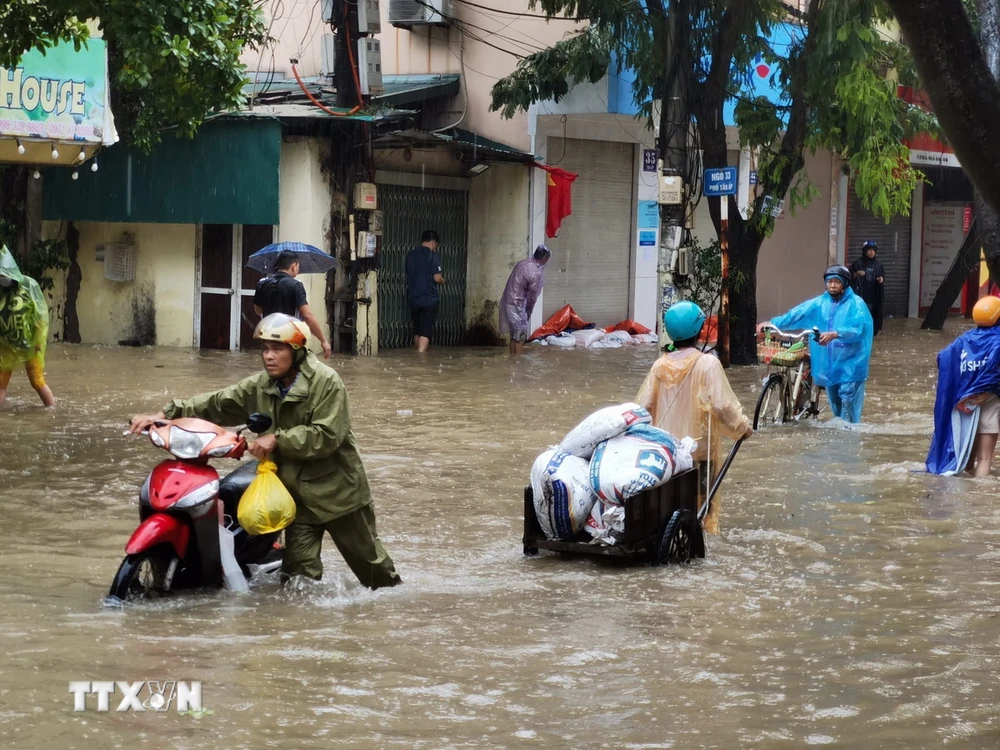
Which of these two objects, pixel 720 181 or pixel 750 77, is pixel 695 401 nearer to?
pixel 720 181

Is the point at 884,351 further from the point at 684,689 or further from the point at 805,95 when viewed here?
the point at 684,689

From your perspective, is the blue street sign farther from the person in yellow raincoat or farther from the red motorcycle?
the red motorcycle

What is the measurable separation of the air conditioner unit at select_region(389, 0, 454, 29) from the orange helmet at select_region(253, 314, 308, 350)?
1642 centimetres

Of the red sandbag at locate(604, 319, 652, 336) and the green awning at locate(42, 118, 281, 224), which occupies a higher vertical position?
the green awning at locate(42, 118, 281, 224)

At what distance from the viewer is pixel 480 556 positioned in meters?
7.90

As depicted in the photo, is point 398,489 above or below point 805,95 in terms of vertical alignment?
below

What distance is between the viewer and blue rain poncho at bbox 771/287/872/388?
42.6 ft

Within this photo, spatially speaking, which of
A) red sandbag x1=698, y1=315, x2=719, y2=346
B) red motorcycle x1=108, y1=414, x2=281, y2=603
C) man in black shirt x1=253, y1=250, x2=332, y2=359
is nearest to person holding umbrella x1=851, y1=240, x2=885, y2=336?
red sandbag x1=698, y1=315, x2=719, y2=346

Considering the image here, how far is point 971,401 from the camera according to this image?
1072 cm

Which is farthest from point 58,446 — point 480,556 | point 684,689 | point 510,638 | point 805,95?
point 805,95

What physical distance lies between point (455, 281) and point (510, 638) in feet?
55.6

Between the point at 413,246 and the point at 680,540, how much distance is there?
14.7 m

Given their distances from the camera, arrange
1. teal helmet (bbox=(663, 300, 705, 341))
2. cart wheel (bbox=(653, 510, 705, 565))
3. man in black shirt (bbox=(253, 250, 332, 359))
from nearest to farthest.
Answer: cart wheel (bbox=(653, 510, 705, 565)) → teal helmet (bbox=(663, 300, 705, 341)) → man in black shirt (bbox=(253, 250, 332, 359))

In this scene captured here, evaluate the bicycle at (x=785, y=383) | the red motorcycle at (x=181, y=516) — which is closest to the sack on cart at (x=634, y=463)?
the red motorcycle at (x=181, y=516)
